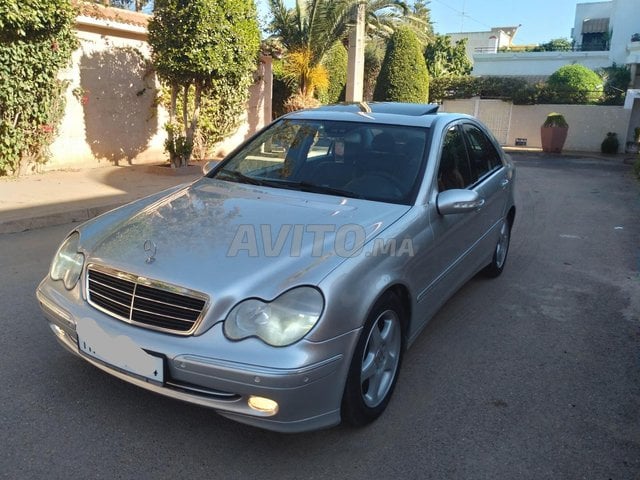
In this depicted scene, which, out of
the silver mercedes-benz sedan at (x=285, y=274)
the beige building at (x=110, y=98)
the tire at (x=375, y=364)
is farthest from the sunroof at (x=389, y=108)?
the beige building at (x=110, y=98)

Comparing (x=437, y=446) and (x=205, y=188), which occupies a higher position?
(x=205, y=188)

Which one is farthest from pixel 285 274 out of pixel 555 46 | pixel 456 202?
pixel 555 46

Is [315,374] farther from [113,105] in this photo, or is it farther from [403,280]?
[113,105]

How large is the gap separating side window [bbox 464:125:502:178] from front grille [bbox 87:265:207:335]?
2727mm

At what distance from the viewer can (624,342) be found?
400cm

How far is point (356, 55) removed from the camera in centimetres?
1561

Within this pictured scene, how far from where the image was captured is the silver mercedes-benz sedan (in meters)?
2.34

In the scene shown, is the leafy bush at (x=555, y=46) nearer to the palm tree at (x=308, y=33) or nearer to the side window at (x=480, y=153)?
the palm tree at (x=308, y=33)

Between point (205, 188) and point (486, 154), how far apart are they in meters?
2.51

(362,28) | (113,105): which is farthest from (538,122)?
(113,105)

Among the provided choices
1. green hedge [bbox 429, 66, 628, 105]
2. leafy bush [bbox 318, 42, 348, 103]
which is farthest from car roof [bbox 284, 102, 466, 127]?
green hedge [bbox 429, 66, 628, 105]

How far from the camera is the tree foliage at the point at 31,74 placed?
25.1 ft

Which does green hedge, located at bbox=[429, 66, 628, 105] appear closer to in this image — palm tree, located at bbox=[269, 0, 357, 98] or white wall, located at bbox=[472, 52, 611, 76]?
palm tree, located at bbox=[269, 0, 357, 98]

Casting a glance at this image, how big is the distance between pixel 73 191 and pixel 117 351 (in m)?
6.50
